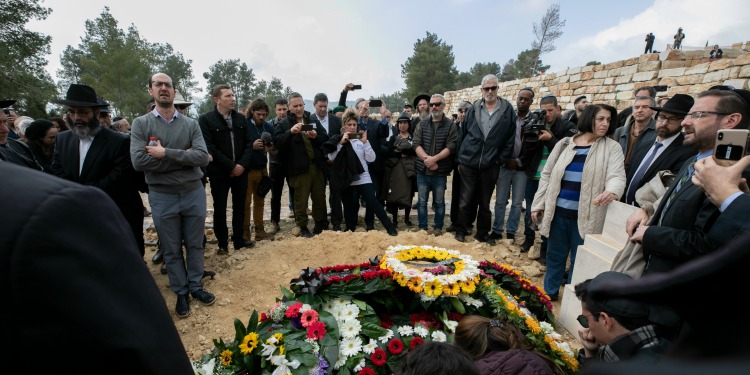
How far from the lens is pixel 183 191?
3.45 m

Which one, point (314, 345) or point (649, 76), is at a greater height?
point (649, 76)

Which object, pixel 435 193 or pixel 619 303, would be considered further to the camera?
pixel 435 193

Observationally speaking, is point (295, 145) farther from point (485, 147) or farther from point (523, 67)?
point (523, 67)

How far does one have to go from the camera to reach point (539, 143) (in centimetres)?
500

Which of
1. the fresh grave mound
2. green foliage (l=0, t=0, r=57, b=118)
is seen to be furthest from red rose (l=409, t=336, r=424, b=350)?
green foliage (l=0, t=0, r=57, b=118)

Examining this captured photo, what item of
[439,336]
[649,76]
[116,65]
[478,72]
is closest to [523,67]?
[478,72]

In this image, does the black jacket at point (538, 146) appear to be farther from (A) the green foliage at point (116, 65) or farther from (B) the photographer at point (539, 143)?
(A) the green foliage at point (116, 65)

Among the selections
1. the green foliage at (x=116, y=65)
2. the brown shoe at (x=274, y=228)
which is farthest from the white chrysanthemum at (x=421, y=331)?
the green foliage at (x=116, y=65)

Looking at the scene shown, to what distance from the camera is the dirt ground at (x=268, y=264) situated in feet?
11.4

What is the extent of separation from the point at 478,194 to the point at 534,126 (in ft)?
4.12

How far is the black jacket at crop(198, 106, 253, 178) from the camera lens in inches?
174

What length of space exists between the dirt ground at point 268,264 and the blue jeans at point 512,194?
286 millimetres

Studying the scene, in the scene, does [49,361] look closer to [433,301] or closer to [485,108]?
[433,301]

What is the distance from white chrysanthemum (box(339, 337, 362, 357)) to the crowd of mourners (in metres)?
0.66
